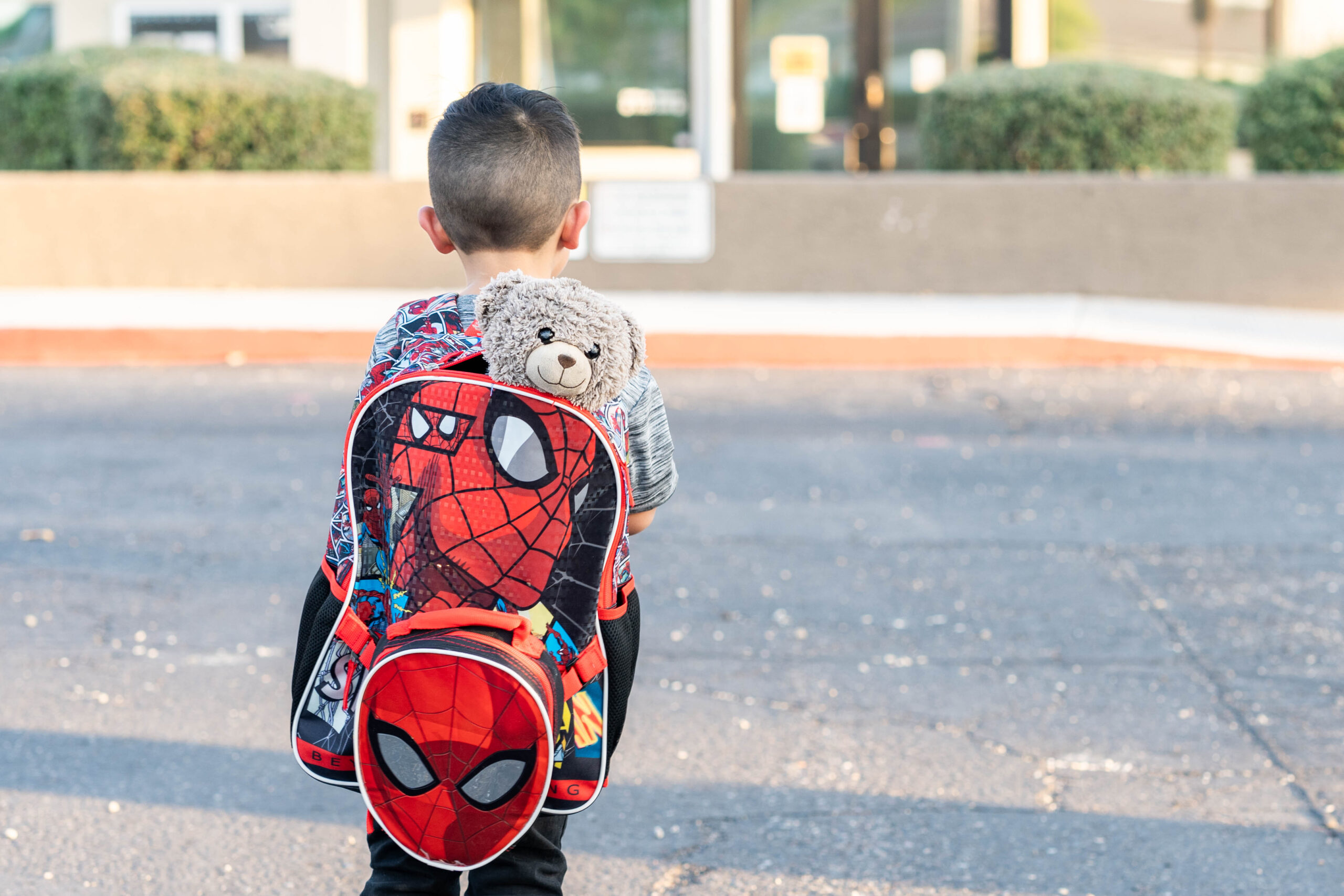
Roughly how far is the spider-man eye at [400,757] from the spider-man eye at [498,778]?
0.04 meters

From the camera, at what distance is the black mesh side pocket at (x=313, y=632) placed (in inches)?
75.7

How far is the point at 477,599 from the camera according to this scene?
1.75 metres

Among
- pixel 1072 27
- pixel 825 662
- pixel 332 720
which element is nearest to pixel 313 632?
pixel 332 720

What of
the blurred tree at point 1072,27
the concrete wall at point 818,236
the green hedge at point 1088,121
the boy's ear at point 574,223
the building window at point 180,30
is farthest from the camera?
the blurred tree at point 1072,27

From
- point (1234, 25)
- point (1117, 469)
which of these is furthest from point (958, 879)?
point (1234, 25)

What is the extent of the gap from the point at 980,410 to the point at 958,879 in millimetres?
5260

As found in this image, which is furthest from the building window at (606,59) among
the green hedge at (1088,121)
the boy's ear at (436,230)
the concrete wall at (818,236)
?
the boy's ear at (436,230)

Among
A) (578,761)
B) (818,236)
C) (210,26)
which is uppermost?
(210,26)

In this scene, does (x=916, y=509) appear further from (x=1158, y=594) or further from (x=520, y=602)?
(x=520, y=602)

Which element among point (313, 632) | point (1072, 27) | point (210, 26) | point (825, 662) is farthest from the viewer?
point (1072, 27)

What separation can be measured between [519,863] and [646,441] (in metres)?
0.56

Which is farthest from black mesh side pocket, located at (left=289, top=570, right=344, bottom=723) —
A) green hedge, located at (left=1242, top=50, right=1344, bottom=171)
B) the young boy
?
green hedge, located at (left=1242, top=50, right=1344, bottom=171)

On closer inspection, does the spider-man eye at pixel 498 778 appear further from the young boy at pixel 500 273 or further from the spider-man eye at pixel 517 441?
the spider-man eye at pixel 517 441

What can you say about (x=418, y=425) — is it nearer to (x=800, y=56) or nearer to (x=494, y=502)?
(x=494, y=502)
